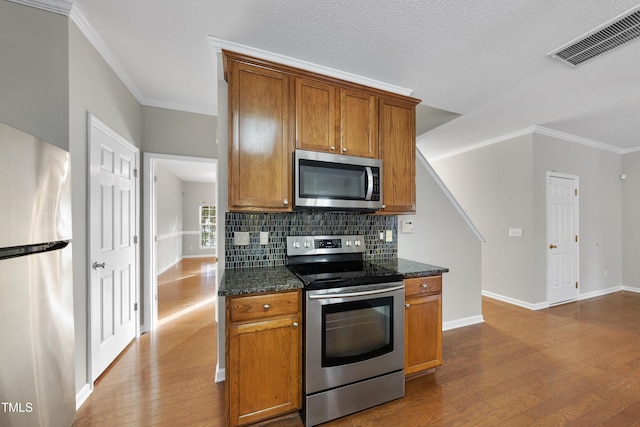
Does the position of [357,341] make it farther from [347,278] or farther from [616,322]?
[616,322]

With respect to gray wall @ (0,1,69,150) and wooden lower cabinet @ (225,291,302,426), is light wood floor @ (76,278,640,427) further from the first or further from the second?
gray wall @ (0,1,69,150)

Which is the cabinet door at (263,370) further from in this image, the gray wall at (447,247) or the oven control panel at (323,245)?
the gray wall at (447,247)

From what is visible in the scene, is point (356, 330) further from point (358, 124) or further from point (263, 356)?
point (358, 124)

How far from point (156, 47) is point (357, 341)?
2.72 metres

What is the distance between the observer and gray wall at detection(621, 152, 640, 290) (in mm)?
4688

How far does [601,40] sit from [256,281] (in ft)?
9.78

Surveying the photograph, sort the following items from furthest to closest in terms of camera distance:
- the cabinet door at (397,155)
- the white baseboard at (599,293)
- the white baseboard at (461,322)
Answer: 1. the white baseboard at (599,293)
2. the white baseboard at (461,322)
3. the cabinet door at (397,155)

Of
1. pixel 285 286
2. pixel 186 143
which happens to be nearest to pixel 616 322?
pixel 285 286

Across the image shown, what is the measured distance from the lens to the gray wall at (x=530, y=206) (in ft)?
12.5

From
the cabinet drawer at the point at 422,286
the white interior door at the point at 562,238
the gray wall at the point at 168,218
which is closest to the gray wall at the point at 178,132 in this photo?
the cabinet drawer at the point at 422,286

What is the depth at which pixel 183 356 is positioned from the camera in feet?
8.04

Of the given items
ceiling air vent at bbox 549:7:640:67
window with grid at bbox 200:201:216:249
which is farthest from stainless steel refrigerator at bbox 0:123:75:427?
window with grid at bbox 200:201:216:249

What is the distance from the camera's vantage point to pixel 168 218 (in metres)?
6.91

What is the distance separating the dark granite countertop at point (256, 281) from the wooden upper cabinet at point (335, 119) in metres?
1.01
